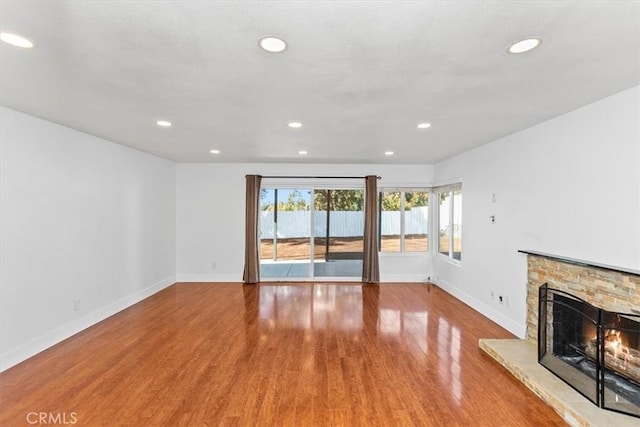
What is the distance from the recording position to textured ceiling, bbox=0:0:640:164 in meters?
1.42

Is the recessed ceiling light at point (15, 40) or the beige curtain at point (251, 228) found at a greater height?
the recessed ceiling light at point (15, 40)

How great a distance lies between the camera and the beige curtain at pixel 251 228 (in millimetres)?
6086

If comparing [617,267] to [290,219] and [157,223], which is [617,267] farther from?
[157,223]

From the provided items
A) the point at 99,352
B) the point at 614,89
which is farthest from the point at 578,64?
the point at 99,352

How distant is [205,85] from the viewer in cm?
226

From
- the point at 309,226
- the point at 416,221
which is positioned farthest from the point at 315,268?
the point at 416,221

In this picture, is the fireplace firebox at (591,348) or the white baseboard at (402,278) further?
the white baseboard at (402,278)

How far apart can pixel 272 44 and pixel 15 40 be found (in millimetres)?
1445

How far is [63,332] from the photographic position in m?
3.47

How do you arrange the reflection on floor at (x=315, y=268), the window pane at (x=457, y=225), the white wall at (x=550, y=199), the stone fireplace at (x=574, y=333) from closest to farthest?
the stone fireplace at (x=574, y=333)
the white wall at (x=550, y=199)
the window pane at (x=457, y=225)
the reflection on floor at (x=315, y=268)

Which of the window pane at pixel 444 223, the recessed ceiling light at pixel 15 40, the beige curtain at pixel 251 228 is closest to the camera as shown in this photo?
the recessed ceiling light at pixel 15 40

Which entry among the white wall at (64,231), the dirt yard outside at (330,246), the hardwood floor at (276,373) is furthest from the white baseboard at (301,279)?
Result: the hardwood floor at (276,373)

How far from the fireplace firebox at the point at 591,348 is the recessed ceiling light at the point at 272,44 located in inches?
119

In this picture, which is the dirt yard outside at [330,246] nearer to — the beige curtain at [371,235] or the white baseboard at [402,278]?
the beige curtain at [371,235]
